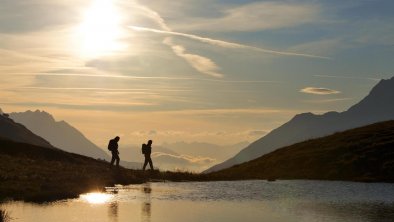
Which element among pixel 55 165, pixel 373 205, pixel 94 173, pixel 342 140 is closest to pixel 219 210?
pixel 373 205

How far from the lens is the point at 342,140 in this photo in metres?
82.8

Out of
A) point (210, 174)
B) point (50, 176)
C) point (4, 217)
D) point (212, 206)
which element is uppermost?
point (210, 174)

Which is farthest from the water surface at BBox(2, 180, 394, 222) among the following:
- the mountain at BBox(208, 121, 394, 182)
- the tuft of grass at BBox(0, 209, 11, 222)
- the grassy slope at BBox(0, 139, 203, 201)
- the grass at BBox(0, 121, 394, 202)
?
the mountain at BBox(208, 121, 394, 182)

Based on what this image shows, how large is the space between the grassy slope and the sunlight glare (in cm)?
86

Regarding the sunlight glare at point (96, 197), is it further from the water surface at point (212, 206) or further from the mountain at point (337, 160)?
the mountain at point (337, 160)

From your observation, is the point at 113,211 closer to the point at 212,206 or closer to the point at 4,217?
the point at 4,217

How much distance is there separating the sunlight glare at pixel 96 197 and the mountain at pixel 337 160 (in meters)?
26.5

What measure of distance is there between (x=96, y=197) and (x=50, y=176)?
10.5 meters

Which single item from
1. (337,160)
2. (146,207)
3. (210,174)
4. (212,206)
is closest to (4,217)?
(146,207)

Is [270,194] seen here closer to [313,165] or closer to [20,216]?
[20,216]

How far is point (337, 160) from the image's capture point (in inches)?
2894

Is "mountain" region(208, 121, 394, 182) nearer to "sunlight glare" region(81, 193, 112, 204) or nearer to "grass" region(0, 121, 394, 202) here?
"grass" region(0, 121, 394, 202)

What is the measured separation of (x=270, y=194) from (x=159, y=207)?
1231cm

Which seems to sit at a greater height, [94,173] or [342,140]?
[342,140]
